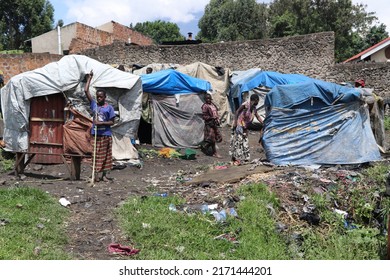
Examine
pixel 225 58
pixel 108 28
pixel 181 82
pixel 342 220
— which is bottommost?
A: pixel 342 220

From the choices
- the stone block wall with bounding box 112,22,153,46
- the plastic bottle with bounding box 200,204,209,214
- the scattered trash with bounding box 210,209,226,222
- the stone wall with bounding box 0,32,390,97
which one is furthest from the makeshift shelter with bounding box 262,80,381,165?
the stone block wall with bounding box 112,22,153,46

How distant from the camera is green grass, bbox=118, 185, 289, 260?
3998mm

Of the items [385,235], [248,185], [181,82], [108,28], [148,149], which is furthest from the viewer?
[108,28]

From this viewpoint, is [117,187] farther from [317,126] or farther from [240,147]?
[317,126]

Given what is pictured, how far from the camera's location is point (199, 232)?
4.44 metres

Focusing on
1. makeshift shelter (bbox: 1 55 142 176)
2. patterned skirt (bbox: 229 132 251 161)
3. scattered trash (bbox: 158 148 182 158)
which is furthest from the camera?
scattered trash (bbox: 158 148 182 158)

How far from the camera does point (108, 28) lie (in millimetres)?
26031

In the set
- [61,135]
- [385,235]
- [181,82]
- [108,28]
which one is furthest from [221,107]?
[108,28]

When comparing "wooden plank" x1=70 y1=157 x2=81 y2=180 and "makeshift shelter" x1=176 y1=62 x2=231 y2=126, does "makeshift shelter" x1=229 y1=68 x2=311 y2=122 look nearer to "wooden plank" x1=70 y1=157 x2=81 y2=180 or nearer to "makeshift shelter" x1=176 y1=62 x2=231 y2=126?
"makeshift shelter" x1=176 y1=62 x2=231 y2=126

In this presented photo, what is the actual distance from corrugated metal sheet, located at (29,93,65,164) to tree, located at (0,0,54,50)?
21308 mm

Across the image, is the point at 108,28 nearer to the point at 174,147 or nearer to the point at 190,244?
the point at 174,147

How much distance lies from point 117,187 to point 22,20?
82.1ft

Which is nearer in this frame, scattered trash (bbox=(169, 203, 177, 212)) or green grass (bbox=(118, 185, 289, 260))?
green grass (bbox=(118, 185, 289, 260))

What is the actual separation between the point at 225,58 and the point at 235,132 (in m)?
10.4
